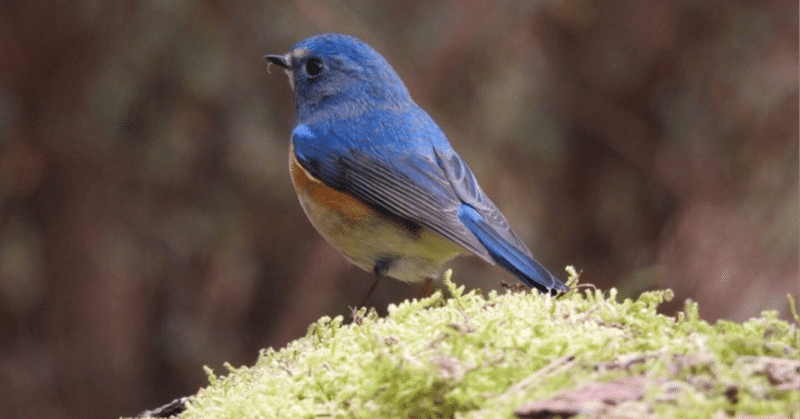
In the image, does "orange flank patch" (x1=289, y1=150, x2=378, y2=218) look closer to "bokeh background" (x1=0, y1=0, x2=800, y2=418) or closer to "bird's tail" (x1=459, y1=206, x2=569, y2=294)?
"bird's tail" (x1=459, y1=206, x2=569, y2=294)

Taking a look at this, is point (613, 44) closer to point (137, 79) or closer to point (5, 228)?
point (137, 79)

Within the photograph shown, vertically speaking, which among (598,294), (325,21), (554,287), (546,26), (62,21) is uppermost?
(546,26)

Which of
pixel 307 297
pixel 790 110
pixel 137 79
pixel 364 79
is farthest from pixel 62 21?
pixel 790 110

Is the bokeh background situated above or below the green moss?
above

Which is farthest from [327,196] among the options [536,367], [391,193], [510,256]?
[536,367]

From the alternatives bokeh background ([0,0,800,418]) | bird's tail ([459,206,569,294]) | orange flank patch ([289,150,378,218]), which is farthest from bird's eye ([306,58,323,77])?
bokeh background ([0,0,800,418])

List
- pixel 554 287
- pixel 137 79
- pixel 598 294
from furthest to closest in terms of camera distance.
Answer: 1. pixel 137 79
2. pixel 554 287
3. pixel 598 294

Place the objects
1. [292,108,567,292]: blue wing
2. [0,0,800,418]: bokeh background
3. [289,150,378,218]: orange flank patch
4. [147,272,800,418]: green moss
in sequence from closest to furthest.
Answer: [147,272,800,418]: green moss → [292,108,567,292]: blue wing → [289,150,378,218]: orange flank patch → [0,0,800,418]: bokeh background
